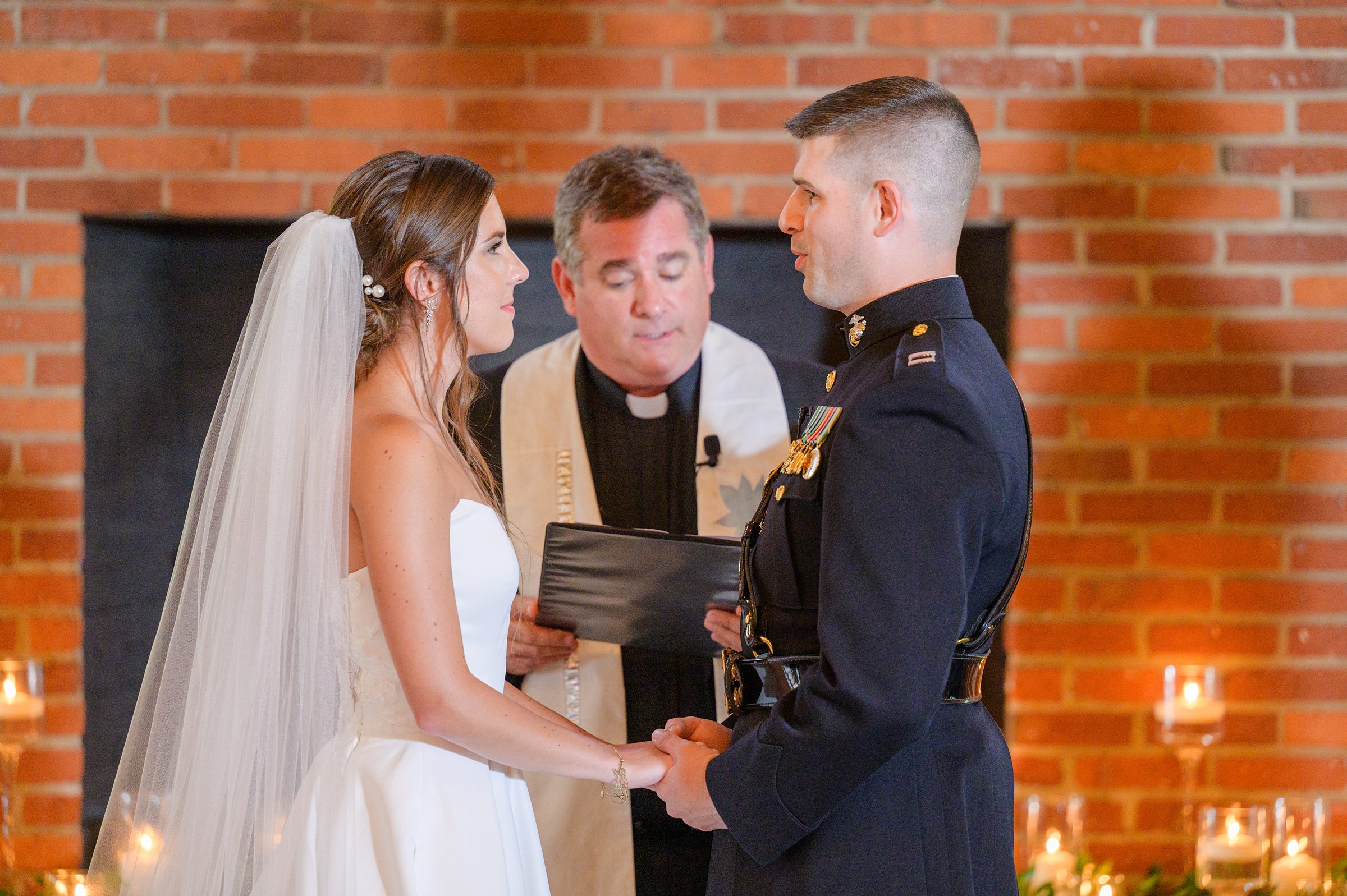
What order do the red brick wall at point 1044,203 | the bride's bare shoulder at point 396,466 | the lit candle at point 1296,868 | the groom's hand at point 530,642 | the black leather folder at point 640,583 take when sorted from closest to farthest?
the bride's bare shoulder at point 396,466
the black leather folder at point 640,583
the groom's hand at point 530,642
the lit candle at point 1296,868
the red brick wall at point 1044,203

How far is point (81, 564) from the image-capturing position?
252cm

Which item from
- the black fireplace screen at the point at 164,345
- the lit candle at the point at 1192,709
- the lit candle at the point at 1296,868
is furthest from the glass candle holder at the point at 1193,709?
the black fireplace screen at the point at 164,345

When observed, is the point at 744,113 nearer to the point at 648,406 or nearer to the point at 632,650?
the point at 648,406

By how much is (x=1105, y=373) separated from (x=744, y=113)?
985 millimetres

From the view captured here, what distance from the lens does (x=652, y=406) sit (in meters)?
2.42

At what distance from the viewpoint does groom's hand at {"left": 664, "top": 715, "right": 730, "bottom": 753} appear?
1642 millimetres

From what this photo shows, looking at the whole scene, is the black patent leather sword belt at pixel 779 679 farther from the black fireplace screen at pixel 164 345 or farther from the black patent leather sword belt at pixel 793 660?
the black fireplace screen at pixel 164 345

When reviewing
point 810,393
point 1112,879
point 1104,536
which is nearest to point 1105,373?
point 1104,536

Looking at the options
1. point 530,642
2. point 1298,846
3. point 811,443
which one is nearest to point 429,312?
point 811,443

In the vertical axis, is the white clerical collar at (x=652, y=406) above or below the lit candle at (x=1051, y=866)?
above

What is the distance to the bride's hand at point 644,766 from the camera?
1.61m

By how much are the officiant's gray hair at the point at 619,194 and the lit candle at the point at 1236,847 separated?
1.57 metres

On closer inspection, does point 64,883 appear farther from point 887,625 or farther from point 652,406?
point 887,625

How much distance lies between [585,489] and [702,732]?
2.56 feet
